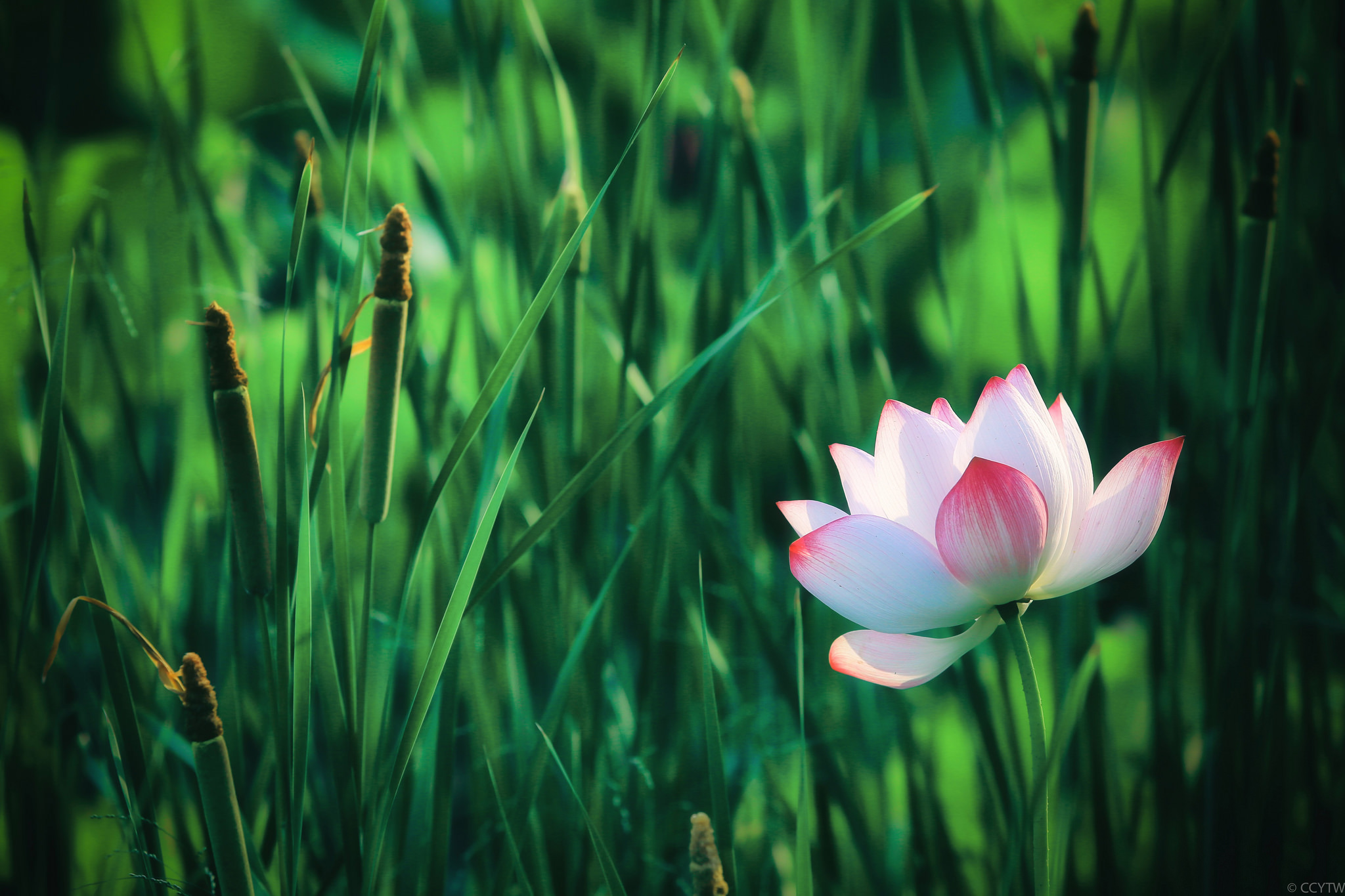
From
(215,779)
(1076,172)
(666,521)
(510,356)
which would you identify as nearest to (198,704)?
(215,779)

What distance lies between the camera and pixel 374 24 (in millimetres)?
246

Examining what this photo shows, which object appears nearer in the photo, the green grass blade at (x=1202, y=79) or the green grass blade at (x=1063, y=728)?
the green grass blade at (x=1063, y=728)

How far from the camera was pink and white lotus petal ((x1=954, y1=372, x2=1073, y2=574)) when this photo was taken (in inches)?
8.4

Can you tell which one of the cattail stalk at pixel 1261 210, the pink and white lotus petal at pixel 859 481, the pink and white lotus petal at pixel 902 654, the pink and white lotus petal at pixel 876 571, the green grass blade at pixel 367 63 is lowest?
the pink and white lotus petal at pixel 902 654

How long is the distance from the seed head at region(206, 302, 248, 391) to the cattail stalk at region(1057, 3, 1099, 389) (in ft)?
1.08

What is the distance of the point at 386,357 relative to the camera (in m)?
0.24

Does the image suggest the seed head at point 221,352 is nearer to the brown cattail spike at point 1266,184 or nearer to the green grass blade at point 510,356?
the green grass blade at point 510,356

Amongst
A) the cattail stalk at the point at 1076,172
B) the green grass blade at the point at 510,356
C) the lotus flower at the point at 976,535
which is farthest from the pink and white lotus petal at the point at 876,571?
the cattail stalk at the point at 1076,172

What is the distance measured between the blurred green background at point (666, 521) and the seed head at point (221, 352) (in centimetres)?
4

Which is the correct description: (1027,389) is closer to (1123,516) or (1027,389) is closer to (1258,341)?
(1123,516)

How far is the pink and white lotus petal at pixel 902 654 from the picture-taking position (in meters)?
0.21

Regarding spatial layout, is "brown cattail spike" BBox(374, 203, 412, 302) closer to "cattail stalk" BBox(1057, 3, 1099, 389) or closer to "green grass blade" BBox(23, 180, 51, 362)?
"green grass blade" BBox(23, 180, 51, 362)

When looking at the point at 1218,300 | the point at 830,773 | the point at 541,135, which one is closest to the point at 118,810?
the point at 830,773

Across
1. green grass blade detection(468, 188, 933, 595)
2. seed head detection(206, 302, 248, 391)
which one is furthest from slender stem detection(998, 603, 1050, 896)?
seed head detection(206, 302, 248, 391)
